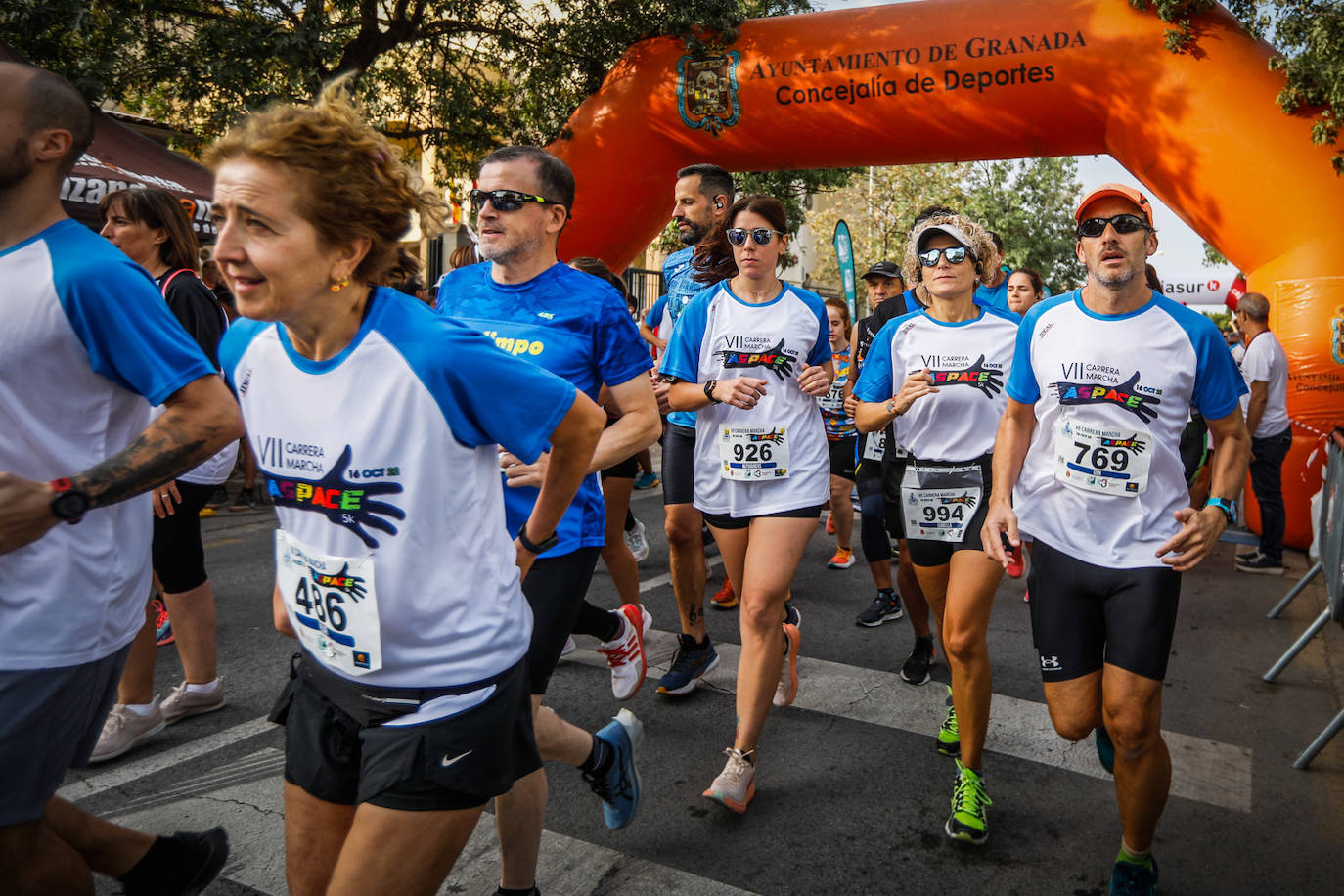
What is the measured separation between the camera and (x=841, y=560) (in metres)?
7.04

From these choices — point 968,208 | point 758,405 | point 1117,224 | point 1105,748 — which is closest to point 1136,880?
point 1105,748

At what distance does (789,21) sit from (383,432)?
28.9 feet

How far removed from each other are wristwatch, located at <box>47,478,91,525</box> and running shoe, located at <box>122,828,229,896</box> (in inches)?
42.8

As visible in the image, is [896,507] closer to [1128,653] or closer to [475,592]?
[1128,653]

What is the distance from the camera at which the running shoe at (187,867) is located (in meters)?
2.38

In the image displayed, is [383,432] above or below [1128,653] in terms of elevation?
above

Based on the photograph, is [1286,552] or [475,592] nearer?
[475,592]

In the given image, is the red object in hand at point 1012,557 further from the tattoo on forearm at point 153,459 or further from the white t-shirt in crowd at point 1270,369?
the white t-shirt in crowd at point 1270,369

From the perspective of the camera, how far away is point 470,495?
5.73 ft

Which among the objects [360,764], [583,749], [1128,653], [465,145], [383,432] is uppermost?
[465,145]

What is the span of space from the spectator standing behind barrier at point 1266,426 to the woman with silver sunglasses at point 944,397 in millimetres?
4653

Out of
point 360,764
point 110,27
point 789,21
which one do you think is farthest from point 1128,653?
point 110,27

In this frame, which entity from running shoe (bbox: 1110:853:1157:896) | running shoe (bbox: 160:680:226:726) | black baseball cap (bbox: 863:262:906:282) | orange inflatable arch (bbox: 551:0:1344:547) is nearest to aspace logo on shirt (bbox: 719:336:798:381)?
running shoe (bbox: 1110:853:1157:896)

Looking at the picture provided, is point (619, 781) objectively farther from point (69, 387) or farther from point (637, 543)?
point (637, 543)
